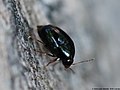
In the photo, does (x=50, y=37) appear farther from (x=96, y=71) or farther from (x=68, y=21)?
(x=96, y=71)

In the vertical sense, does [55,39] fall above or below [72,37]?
above

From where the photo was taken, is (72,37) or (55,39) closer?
(55,39)

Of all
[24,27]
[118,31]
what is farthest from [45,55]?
[118,31]

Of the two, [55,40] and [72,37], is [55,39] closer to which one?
[55,40]

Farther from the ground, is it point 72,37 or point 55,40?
point 55,40

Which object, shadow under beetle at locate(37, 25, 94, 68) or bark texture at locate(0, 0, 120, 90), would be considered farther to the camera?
shadow under beetle at locate(37, 25, 94, 68)

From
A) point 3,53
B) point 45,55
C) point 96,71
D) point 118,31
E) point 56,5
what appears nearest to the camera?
point 3,53

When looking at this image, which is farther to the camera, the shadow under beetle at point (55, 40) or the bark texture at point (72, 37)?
the shadow under beetle at point (55, 40)

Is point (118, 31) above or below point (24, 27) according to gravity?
below

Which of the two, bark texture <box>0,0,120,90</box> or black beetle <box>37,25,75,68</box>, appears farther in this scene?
black beetle <box>37,25,75,68</box>

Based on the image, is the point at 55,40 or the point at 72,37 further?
the point at 72,37

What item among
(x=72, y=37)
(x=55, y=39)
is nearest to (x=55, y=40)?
(x=55, y=39)
